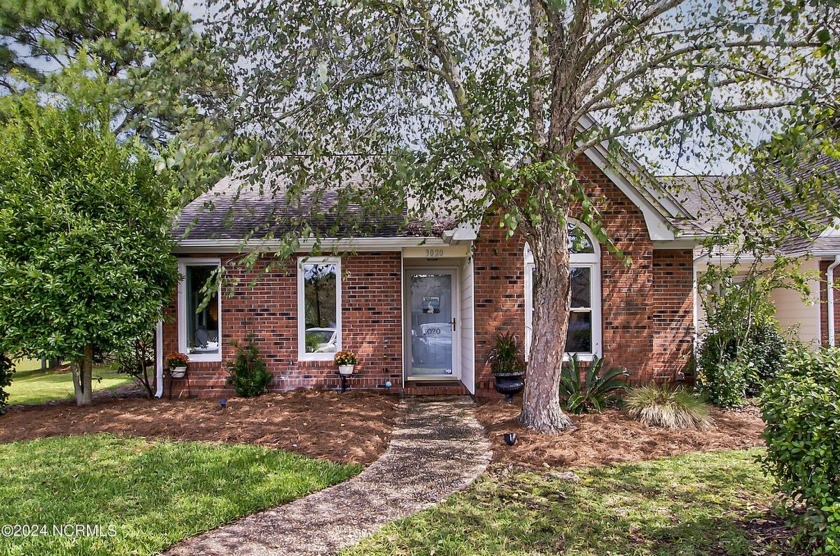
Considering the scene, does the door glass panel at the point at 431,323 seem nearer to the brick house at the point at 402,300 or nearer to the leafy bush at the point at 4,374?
the brick house at the point at 402,300

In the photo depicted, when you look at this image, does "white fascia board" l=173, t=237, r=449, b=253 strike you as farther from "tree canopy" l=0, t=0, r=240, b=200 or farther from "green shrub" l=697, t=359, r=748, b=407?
"green shrub" l=697, t=359, r=748, b=407

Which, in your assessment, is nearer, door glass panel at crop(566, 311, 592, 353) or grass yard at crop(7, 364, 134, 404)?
door glass panel at crop(566, 311, 592, 353)

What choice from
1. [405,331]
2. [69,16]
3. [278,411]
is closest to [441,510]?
[278,411]

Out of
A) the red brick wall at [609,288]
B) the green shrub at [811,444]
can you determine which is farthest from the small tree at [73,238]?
the green shrub at [811,444]

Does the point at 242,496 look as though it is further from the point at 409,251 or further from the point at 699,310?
the point at 699,310

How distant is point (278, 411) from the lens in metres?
8.45

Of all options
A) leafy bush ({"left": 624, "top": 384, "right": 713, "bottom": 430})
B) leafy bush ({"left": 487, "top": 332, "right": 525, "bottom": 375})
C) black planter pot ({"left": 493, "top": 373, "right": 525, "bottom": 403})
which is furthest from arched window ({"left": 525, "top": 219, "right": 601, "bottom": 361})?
leafy bush ({"left": 624, "top": 384, "right": 713, "bottom": 430})

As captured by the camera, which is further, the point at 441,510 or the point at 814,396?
→ the point at 441,510

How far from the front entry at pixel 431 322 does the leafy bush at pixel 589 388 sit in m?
3.64

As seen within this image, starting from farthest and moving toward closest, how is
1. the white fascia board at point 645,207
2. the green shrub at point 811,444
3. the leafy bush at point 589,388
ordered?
1. the white fascia board at point 645,207
2. the leafy bush at point 589,388
3. the green shrub at point 811,444

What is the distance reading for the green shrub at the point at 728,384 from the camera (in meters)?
8.48

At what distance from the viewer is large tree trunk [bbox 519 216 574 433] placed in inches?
271

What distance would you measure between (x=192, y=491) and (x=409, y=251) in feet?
20.3

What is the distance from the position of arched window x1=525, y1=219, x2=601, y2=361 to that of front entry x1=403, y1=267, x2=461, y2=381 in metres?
2.68
